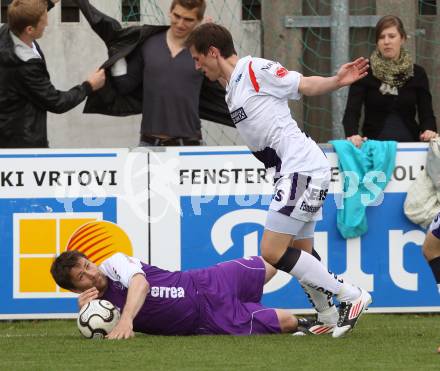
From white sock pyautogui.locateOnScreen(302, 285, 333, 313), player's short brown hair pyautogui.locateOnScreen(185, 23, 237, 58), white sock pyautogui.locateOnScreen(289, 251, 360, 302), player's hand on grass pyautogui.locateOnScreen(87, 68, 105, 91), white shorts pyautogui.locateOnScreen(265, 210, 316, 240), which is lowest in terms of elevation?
white sock pyautogui.locateOnScreen(302, 285, 333, 313)

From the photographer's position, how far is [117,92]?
34.5 feet

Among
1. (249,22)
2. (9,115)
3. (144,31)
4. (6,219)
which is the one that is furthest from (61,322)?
(249,22)

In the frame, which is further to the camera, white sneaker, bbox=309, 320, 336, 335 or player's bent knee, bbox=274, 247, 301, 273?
white sneaker, bbox=309, 320, 336, 335

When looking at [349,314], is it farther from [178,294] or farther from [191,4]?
[191,4]

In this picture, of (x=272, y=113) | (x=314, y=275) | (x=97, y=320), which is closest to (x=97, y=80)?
(x=272, y=113)

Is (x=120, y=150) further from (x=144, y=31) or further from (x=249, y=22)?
(x=249, y=22)

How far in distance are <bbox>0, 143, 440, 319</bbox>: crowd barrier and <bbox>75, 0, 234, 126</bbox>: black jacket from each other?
21.9 inches

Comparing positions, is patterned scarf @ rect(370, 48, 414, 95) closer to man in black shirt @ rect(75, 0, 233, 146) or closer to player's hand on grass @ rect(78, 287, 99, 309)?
man in black shirt @ rect(75, 0, 233, 146)

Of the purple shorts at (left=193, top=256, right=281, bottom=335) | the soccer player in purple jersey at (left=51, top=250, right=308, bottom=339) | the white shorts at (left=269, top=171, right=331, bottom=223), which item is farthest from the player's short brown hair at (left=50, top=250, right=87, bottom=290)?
the white shorts at (left=269, top=171, right=331, bottom=223)

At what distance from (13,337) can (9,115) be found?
2023 millimetres

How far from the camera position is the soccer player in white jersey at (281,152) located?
8.14 metres

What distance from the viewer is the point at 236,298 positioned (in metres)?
8.75

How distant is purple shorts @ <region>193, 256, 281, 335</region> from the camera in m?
8.63

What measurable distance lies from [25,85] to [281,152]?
263cm
